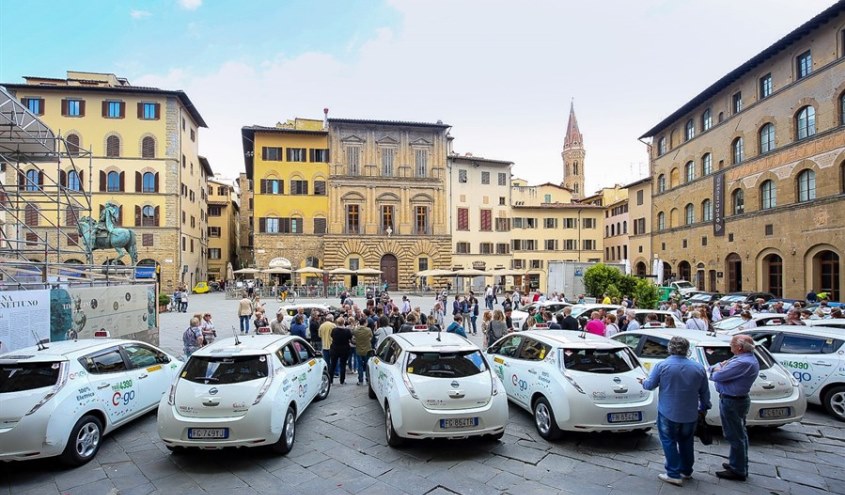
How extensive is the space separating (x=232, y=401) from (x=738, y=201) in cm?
3580

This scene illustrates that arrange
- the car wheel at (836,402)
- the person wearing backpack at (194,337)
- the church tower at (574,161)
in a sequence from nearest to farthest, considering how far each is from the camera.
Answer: the car wheel at (836,402) < the person wearing backpack at (194,337) < the church tower at (574,161)

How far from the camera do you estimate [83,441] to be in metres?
5.85

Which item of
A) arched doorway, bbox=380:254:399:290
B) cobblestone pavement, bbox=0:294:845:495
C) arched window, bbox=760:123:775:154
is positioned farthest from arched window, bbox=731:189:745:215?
cobblestone pavement, bbox=0:294:845:495

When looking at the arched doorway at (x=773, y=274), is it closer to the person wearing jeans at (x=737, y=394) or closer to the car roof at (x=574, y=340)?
the car roof at (x=574, y=340)

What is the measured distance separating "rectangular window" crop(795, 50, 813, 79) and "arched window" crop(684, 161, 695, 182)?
11.2 meters

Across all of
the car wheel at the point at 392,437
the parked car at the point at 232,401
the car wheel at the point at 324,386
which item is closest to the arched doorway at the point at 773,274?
the car wheel at the point at 324,386

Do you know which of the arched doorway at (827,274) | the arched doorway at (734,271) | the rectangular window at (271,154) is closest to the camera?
the arched doorway at (827,274)

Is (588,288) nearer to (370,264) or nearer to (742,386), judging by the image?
(742,386)

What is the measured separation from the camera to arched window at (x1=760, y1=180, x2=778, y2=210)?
28500mm

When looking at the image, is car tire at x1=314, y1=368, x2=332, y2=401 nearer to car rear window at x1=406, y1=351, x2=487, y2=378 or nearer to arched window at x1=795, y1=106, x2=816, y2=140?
car rear window at x1=406, y1=351, x2=487, y2=378

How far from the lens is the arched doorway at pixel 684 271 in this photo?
3766 cm

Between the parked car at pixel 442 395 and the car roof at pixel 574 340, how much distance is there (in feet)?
4.11

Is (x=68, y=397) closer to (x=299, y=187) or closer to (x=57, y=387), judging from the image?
(x=57, y=387)

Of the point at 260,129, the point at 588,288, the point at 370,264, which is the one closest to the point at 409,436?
the point at 588,288
